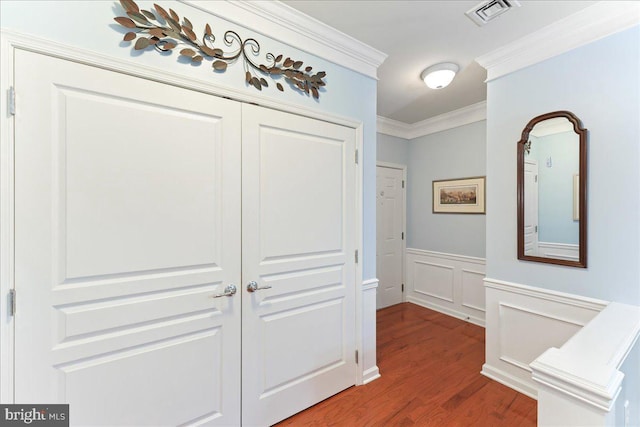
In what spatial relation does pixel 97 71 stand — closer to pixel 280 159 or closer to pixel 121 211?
pixel 121 211

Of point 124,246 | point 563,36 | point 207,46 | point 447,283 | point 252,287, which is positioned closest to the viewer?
point 124,246

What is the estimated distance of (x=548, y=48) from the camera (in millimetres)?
1983

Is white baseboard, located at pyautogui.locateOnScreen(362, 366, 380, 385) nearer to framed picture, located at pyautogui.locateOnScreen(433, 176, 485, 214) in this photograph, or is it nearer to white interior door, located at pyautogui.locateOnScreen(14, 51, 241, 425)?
white interior door, located at pyautogui.locateOnScreen(14, 51, 241, 425)

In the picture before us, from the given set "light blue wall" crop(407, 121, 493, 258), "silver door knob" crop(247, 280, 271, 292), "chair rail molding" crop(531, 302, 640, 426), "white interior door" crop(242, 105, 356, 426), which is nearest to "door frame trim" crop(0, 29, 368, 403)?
"white interior door" crop(242, 105, 356, 426)

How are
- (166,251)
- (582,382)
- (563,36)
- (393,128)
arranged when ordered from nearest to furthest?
(582,382)
(166,251)
(563,36)
(393,128)

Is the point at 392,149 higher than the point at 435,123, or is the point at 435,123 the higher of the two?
the point at 435,123

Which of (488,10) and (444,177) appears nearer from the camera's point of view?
(488,10)

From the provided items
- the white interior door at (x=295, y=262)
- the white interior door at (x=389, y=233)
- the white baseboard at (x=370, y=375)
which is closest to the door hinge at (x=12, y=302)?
the white interior door at (x=295, y=262)

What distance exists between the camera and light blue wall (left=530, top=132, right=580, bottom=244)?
1909 mm

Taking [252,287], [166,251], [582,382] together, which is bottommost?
[582,382]

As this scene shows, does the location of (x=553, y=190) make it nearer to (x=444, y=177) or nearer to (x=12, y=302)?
(x=444, y=177)

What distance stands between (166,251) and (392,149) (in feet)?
11.4

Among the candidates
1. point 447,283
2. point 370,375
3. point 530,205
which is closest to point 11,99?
point 370,375

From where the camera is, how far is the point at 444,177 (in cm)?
384
